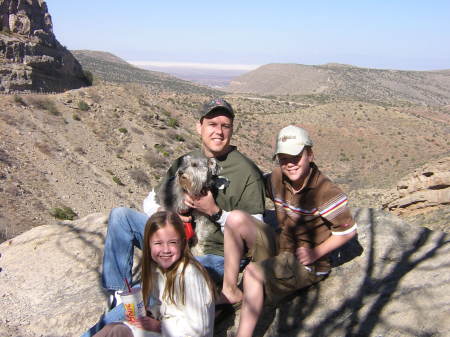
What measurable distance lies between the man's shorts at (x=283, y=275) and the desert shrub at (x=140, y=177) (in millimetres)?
18797

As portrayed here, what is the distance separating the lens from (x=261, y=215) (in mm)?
3350

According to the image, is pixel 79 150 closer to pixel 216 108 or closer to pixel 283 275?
pixel 216 108

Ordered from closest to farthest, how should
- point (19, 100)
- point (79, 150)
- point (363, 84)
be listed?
point (79, 150), point (19, 100), point (363, 84)

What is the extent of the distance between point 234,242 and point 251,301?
45cm

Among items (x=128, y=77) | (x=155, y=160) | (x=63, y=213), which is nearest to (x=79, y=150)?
(x=155, y=160)

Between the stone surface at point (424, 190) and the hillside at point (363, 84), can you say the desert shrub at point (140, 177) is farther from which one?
the hillside at point (363, 84)

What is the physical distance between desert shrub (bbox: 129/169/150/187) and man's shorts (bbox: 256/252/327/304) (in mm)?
18797

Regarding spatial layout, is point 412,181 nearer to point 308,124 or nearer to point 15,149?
point 15,149

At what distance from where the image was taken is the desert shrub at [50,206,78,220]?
1577 cm

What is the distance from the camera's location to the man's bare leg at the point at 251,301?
2.76 m

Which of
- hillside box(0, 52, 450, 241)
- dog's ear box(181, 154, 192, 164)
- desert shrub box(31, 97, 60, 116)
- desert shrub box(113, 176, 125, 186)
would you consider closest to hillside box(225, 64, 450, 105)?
hillside box(0, 52, 450, 241)

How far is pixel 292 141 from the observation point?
301 cm

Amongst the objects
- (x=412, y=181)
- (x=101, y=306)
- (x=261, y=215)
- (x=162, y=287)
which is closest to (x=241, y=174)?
(x=261, y=215)

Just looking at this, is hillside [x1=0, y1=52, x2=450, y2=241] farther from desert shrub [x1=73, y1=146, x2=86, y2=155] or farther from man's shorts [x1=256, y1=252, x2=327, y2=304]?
man's shorts [x1=256, y1=252, x2=327, y2=304]
